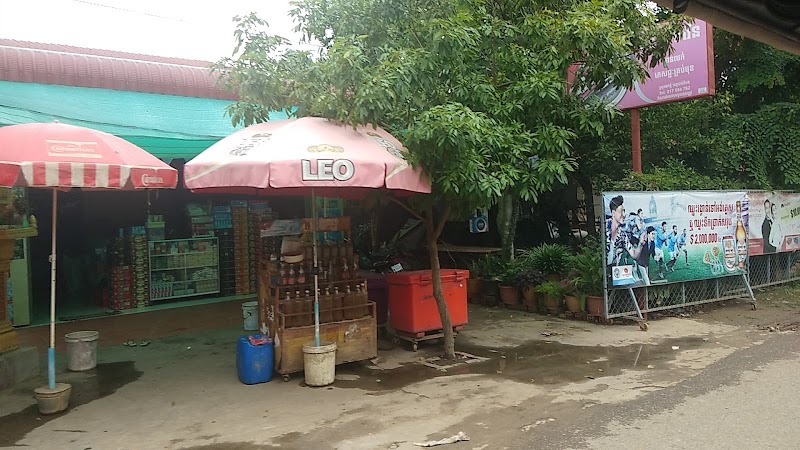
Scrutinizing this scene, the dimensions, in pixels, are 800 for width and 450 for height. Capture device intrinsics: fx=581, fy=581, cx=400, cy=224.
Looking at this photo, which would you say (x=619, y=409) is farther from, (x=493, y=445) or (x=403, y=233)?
(x=403, y=233)

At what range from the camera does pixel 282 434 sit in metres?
5.00

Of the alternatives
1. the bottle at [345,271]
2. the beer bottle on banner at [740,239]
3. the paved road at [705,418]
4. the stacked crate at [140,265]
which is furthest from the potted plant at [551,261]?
the stacked crate at [140,265]

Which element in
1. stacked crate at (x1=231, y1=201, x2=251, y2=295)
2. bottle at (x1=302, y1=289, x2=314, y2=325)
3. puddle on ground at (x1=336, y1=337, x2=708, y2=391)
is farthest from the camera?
stacked crate at (x1=231, y1=201, x2=251, y2=295)

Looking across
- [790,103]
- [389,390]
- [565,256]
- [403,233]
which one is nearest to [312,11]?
[389,390]

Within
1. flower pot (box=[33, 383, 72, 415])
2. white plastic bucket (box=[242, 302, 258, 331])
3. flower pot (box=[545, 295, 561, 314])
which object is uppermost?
white plastic bucket (box=[242, 302, 258, 331])

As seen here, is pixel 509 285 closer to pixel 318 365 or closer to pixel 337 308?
pixel 337 308

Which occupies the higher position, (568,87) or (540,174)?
(568,87)

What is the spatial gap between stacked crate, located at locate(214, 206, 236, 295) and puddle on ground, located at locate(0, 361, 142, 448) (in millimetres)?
4758

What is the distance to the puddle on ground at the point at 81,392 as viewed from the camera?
5.21m

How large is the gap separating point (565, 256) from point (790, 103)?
7.08 m

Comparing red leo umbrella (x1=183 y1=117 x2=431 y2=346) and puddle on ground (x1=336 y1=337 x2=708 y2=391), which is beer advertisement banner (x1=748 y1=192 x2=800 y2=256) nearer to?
puddle on ground (x1=336 y1=337 x2=708 y2=391)

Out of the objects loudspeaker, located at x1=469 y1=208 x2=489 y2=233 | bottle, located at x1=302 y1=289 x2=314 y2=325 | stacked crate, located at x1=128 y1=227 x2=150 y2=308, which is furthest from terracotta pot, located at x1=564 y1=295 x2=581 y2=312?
stacked crate, located at x1=128 y1=227 x2=150 y2=308

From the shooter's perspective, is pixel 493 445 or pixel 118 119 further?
pixel 118 119

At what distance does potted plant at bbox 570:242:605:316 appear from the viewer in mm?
9250
